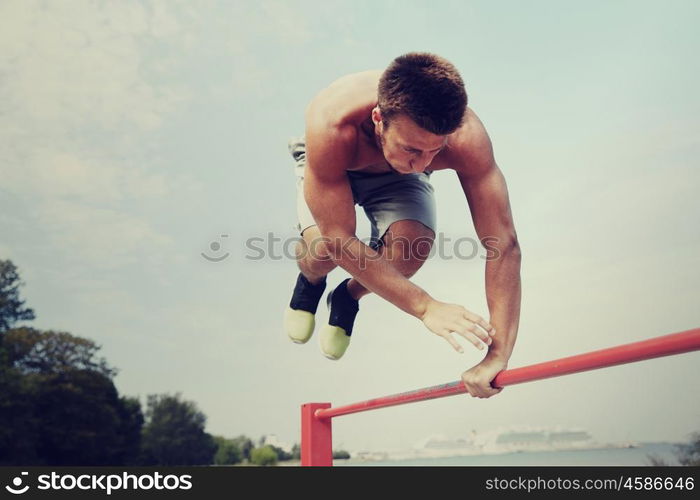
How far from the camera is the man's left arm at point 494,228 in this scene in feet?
7.65

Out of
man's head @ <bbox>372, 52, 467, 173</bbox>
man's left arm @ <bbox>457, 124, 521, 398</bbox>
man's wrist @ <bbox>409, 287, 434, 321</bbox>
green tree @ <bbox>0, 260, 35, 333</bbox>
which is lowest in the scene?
man's wrist @ <bbox>409, 287, 434, 321</bbox>

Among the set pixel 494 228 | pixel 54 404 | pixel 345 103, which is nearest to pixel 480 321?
pixel 494 228

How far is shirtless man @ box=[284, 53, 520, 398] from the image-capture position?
6.71 feet

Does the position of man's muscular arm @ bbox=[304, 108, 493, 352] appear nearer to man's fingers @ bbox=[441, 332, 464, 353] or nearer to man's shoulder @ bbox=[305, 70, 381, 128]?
man's shoulder @ bbox=[305, 70, 381, 128]

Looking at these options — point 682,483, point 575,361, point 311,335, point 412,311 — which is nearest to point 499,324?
point 412,311

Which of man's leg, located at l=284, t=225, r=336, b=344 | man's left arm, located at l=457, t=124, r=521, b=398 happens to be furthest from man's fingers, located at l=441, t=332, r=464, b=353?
man's leg, located at l=284, t=225, r=336, b=344

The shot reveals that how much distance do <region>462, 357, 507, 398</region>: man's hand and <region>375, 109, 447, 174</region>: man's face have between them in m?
0.71

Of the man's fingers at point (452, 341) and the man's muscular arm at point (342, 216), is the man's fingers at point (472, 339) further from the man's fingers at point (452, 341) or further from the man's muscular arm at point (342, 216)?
the man's muscular arm at point (342, 216)

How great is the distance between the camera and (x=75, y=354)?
23719 millimetres

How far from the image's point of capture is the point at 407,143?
212 centimetres

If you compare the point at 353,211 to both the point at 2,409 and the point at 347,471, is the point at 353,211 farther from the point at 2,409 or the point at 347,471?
the point at 2,409

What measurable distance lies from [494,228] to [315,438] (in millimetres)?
1317

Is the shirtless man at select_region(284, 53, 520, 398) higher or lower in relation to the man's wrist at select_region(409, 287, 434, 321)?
higher

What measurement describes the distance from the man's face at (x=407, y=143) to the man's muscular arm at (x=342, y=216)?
0.55ft
